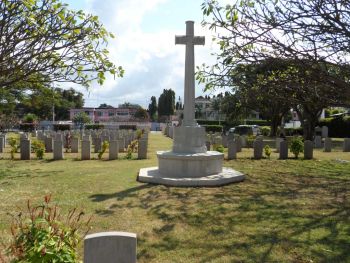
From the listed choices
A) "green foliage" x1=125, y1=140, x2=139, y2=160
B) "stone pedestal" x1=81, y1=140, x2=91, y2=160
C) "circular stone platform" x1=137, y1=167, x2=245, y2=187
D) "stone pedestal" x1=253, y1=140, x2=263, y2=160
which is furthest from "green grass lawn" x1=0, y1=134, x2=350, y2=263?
"stone pedestal" x1=253, y1=140, x2=263, y2=160

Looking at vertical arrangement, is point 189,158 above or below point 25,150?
above

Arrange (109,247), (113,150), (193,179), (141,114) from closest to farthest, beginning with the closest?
(109,247) → (193,179) → (113,150) → (141,114)

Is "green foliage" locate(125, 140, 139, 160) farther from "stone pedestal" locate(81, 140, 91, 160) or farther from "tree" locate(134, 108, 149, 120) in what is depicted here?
"tree" locate(134, 108, 149, 120)

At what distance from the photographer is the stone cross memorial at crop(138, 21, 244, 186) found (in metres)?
10.0

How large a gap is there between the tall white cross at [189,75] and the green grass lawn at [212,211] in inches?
92.3

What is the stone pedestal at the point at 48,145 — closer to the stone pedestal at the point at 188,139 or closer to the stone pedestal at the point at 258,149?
the stone pedestal at the point at 258,149

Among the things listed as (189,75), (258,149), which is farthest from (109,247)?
(258,149)

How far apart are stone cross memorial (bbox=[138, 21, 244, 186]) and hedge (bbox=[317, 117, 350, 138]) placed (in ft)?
109

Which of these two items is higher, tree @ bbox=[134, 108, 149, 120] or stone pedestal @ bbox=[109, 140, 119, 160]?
tree @ bbox=[134, 108, 149, 120]

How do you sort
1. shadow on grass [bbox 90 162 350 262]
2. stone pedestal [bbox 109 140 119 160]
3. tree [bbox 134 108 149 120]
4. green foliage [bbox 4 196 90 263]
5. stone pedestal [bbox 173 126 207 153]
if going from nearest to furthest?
green foliage [bbox 4 196 90 263] → shadow on grass [bbox 90 162 350 262] → stone pedestal [bbox 173 126 207 153] → stone pedestal [bbox 109 140 119 160] → tree [bbox 134 108 149 120]

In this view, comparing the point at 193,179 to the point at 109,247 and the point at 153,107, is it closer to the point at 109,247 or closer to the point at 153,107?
the point at 109,247

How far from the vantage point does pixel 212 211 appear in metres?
7.13

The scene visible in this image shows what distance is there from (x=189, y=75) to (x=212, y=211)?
205 inches

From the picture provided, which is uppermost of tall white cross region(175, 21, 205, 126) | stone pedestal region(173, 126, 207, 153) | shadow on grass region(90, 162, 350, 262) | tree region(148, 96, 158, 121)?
tree region(148, 96, 158, 121)
